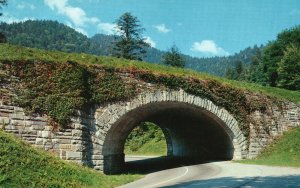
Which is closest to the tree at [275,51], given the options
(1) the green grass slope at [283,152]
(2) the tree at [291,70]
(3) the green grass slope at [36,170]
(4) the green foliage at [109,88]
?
(2) the tree at [291,70]

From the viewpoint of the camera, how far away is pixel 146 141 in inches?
1780

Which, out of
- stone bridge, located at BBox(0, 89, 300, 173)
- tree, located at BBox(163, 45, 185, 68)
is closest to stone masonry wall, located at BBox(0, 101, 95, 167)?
stone bridge, located at BBox(0, 89, 300, 173)

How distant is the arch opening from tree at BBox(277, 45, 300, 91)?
16.9m

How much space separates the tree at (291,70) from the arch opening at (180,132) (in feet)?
55.5

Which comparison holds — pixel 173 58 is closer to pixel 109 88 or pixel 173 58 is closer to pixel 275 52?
pixel 275 52

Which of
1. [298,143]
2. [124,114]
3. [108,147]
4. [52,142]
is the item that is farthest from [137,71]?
[298,143]

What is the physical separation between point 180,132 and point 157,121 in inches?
118

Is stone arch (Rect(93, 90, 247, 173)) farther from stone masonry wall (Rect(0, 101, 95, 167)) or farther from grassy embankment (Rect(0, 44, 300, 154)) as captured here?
stone masonry wall (Rect(0, 101, 95, 167))

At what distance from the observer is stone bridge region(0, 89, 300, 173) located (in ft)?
56.5

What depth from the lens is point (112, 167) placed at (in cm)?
2067

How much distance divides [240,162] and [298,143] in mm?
4234

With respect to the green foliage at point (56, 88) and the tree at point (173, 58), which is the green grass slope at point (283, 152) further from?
the tree at point (173, 58)

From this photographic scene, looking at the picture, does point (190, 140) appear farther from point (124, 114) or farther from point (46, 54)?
point (46, 54)

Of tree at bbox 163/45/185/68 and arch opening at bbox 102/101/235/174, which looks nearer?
arch opening at bbox 102/101/235/174
